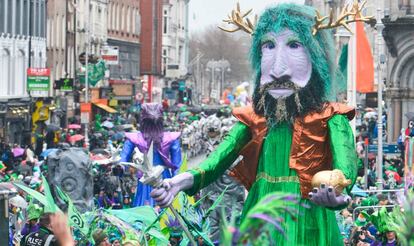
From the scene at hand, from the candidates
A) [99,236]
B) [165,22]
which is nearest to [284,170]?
[99,236]

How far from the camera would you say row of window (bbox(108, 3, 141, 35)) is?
3780 inches

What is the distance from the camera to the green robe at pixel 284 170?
35.7ft

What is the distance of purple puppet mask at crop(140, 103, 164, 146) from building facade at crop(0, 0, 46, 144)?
32.6 m

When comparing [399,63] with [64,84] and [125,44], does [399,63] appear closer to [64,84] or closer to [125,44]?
[64,84]

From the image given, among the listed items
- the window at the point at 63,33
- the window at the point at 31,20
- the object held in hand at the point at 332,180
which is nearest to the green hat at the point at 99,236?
the object held in hand at the point at 332,180

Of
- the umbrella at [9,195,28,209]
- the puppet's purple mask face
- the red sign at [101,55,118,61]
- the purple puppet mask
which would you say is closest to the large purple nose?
the puppet's purple mask face

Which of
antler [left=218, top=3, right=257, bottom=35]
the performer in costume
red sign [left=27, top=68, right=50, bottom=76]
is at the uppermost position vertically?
antler [left=218, top=3, right=257, bottom=35]

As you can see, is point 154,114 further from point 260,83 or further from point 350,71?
point 350,71

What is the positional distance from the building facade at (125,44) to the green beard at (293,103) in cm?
7990

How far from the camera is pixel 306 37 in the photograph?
1120cm

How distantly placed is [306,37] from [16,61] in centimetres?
4736

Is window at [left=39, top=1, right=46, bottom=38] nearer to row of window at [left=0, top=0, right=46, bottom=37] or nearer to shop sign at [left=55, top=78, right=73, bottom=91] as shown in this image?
row of window at [left=0, top=0, right=46, bottom=37]

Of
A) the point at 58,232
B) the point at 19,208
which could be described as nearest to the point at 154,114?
the point at 19,208

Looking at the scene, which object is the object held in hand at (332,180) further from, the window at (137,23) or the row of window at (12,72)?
the window at (137,23)
